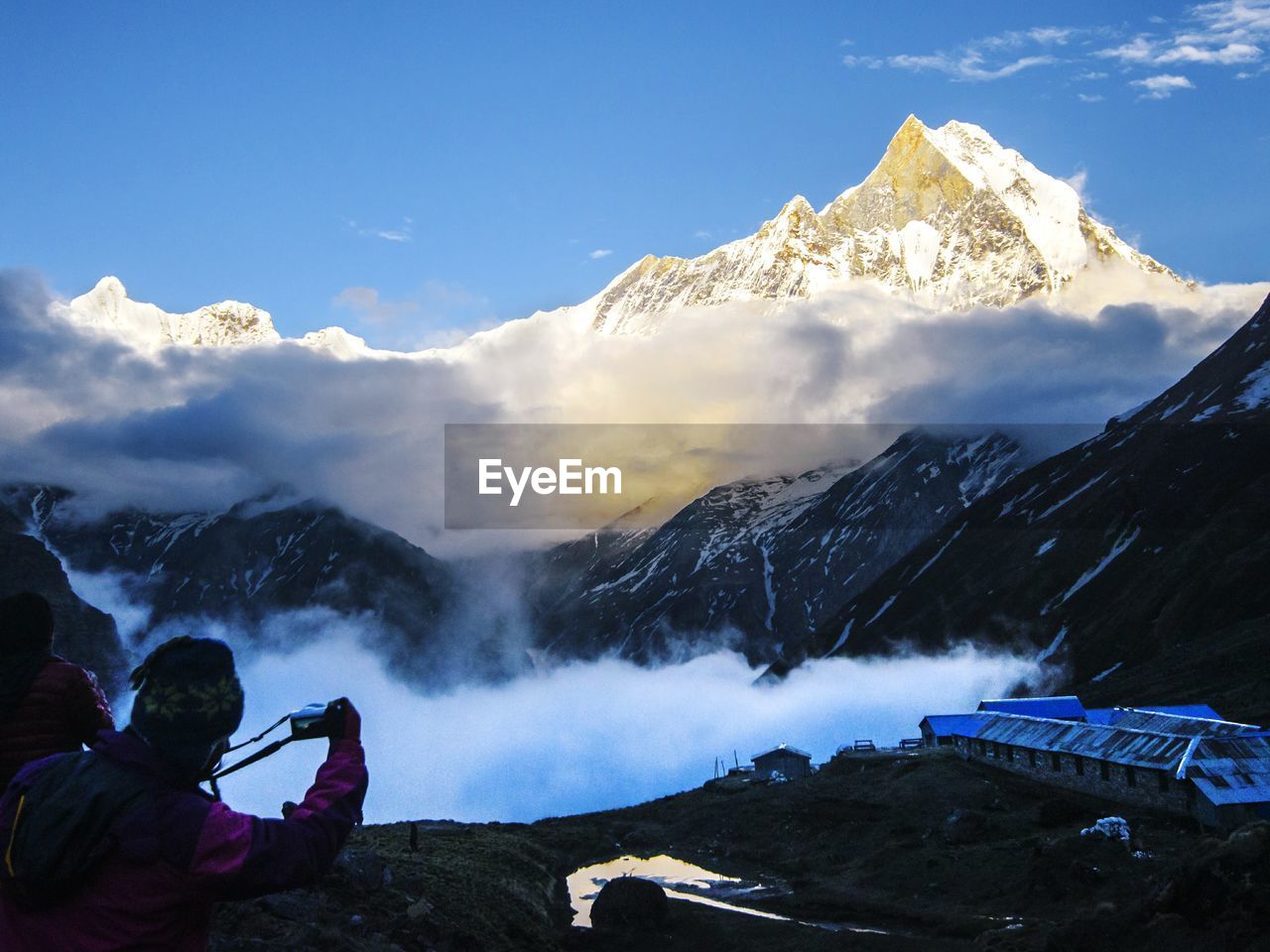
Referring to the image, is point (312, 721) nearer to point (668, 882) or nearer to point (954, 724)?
point (668, 882)

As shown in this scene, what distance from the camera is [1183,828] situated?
55625mm

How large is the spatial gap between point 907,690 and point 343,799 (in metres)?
203

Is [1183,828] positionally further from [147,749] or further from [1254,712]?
[147,749]

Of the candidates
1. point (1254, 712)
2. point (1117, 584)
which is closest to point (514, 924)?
point (1254, 712)

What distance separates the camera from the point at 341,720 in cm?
612

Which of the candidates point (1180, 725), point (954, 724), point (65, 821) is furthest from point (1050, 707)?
point (65, 821)

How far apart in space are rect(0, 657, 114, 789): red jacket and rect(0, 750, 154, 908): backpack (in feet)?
7.45

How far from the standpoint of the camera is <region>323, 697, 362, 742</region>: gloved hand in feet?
20.0

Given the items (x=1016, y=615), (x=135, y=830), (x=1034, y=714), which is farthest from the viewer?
(x=1016, y=615)

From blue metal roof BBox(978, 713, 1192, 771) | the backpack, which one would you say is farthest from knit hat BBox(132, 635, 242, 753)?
blue metal roof BBox(978, 713, 1192, 771)

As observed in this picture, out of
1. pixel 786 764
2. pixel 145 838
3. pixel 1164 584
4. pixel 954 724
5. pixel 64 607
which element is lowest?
pixel 786 764

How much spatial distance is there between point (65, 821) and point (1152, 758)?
65.6m

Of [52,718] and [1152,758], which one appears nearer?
[52,718]

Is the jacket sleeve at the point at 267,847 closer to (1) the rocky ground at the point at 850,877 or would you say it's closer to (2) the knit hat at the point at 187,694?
(2) the knit hat at the point at 187,694
